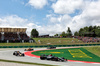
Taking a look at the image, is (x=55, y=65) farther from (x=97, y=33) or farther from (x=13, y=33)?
(x=97, y=33)

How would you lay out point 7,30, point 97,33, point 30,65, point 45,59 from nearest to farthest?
point 30,65
point 45,59
point 7,30
point 97,33

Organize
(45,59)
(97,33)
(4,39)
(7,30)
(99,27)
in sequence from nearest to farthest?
(45,59), (4,39), (7,30), (97,33), (99,27)

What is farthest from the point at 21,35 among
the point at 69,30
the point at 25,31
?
the point at 69,30

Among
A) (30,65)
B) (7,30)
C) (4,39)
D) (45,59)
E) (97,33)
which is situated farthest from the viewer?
(97,33)

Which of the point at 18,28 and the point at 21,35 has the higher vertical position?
the point at 18,28

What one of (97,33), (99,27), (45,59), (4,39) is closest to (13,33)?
(4,39)

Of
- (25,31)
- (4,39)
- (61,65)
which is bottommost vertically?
(61,65)

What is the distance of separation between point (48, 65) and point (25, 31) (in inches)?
2516

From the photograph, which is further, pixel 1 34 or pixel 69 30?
pixel 69 30

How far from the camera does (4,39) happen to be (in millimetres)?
67625

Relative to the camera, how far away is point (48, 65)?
57.8 feet

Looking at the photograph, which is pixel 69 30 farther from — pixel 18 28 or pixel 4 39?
pixel 4 39

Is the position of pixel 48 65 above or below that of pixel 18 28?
below

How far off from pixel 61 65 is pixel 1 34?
63910 mm
